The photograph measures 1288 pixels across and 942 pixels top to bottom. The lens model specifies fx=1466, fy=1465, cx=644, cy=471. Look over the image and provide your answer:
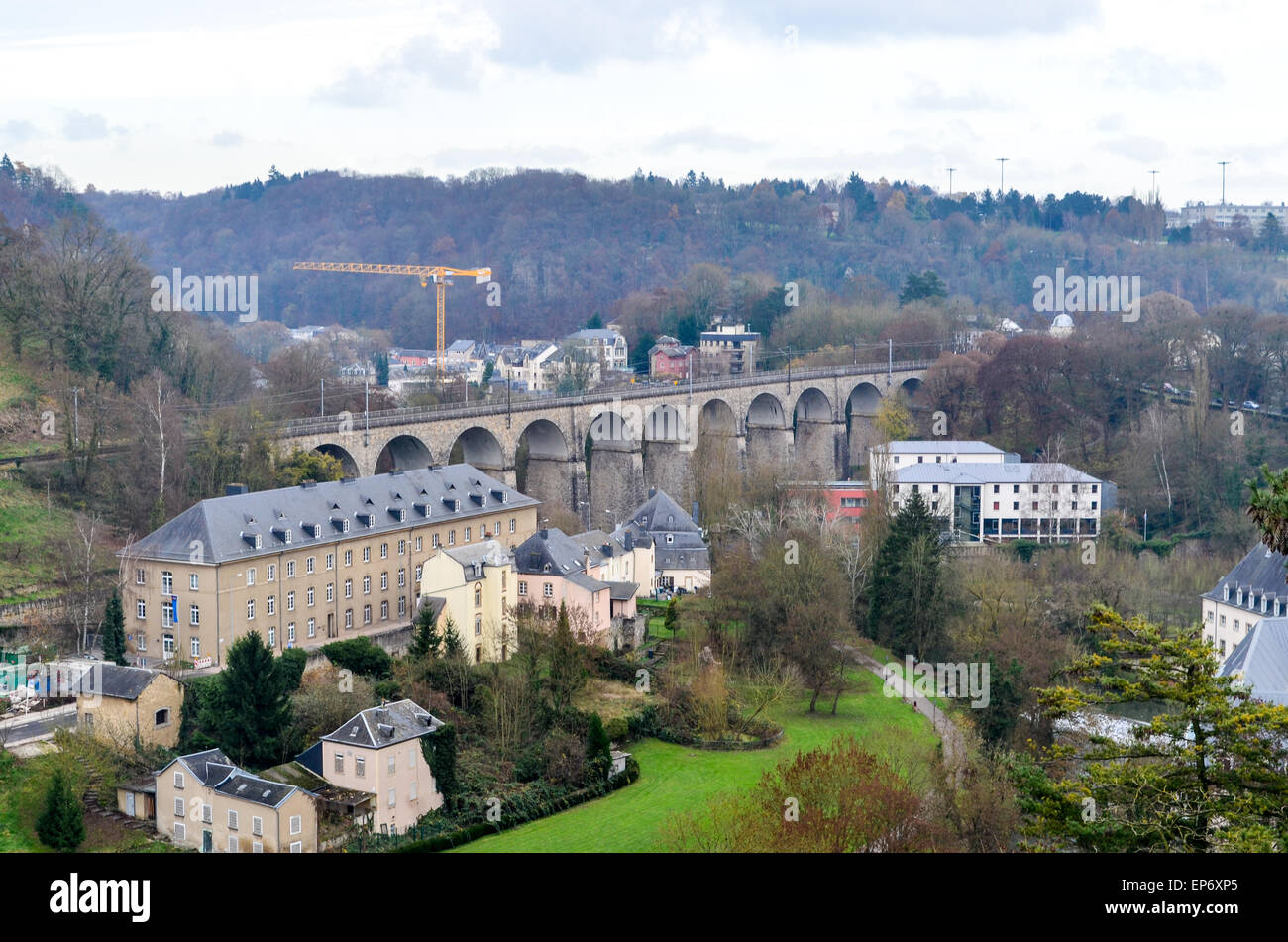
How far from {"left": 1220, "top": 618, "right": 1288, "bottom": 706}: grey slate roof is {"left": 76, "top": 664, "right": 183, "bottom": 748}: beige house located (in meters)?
21.4

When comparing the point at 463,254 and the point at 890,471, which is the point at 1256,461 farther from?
the point at 463,254

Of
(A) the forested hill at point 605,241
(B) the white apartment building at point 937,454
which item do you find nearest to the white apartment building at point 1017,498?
(B) the white apartment building at point 937,454

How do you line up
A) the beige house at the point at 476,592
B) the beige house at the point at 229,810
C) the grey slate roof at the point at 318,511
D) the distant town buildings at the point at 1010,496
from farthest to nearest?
the distant town buildings at the point at 1010,496 < the beige house at the point at 476,592 < the grey slate roof at the point at 318,511 < the beige house at the point at 229,810

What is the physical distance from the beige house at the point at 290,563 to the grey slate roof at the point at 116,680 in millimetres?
3532

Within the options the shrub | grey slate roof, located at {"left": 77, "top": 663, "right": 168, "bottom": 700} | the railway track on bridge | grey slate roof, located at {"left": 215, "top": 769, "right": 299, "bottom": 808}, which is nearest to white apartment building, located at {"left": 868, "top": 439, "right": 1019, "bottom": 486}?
the railway track on bridge

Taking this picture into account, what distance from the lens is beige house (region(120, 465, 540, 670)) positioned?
33.8 metres

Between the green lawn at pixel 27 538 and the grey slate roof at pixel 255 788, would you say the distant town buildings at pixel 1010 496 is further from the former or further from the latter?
the grey slate roof at pixel 255 788

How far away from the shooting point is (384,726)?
27.8m

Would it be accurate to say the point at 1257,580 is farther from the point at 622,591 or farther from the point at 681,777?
the point at 681,777

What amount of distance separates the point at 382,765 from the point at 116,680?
617 cm

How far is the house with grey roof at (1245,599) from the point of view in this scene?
36719 millimetres

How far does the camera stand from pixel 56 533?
39.7 metres
